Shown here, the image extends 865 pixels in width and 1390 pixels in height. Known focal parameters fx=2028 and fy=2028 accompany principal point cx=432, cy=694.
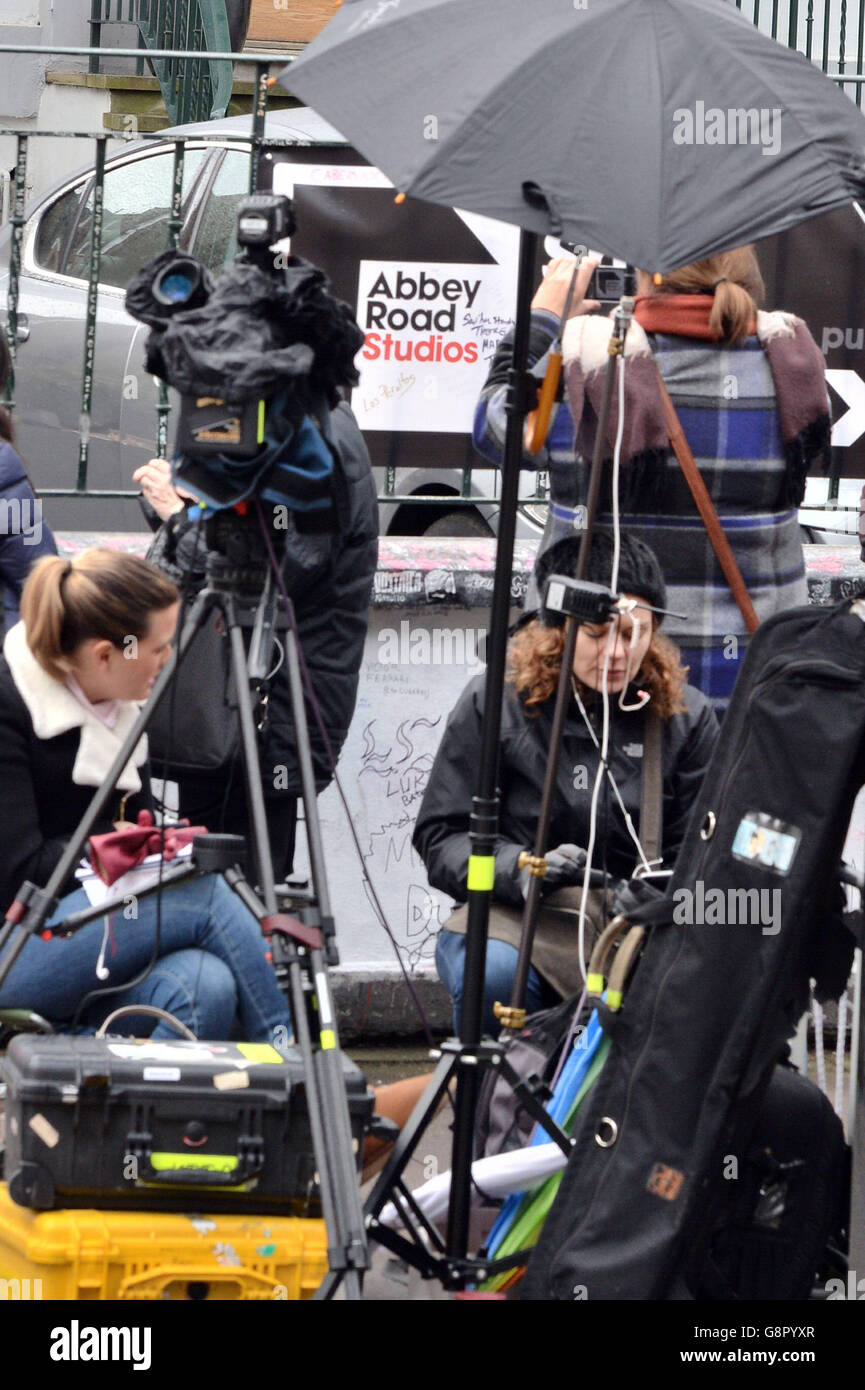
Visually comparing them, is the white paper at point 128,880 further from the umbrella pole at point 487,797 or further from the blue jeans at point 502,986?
the umbrella pole at point 487,797

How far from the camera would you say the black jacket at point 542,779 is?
3.88 m

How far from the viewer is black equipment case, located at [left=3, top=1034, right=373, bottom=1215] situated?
2967mm

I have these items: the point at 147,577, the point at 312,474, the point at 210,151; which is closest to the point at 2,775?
the point at 147,577

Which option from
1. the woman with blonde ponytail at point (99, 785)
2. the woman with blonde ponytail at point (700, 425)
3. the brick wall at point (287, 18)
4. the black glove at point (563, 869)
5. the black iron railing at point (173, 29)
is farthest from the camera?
the brick wall at point (287, 18)

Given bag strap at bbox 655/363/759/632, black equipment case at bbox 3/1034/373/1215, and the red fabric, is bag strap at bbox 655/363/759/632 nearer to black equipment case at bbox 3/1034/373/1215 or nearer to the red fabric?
the red fabric

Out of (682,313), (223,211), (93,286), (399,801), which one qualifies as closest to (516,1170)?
(682,313)

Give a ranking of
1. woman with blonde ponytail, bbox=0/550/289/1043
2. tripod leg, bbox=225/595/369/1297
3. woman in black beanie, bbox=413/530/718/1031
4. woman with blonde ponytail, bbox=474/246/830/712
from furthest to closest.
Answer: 1. woman with blonde ponytail, bbox=474/246/830/712
2. woman in black beanie, bbox=413/530/718/1031
3. woman with blonde ponytail, bbox=0/550/289/1043
4. tripod leg, bbox=225/595/369/1297

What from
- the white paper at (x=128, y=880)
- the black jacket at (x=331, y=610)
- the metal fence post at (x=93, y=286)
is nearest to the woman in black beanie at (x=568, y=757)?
the black jacket at (x=331, y=610)

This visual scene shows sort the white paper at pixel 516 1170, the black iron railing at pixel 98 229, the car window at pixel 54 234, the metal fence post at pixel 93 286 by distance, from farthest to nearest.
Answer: the car window at pixel 54 234 < the metal fence post at pixel 93 286 < the black iron railing at pixel 98 229 < the white paper at pixel 516 1170

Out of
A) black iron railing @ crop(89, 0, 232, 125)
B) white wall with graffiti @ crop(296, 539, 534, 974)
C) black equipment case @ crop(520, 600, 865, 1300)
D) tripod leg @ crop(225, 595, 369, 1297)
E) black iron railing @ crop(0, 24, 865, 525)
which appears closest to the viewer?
tripod leg @ crop(225, 595, 369, 1297)

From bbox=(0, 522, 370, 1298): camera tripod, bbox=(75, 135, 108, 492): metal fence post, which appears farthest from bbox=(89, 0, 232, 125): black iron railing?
bbox=(0, 522, 370, 1298): camera tripod

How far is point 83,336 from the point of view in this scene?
5527mm

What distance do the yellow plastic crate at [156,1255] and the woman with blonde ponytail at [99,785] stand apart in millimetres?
667

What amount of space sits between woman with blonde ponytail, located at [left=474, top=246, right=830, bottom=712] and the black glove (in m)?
0.71
